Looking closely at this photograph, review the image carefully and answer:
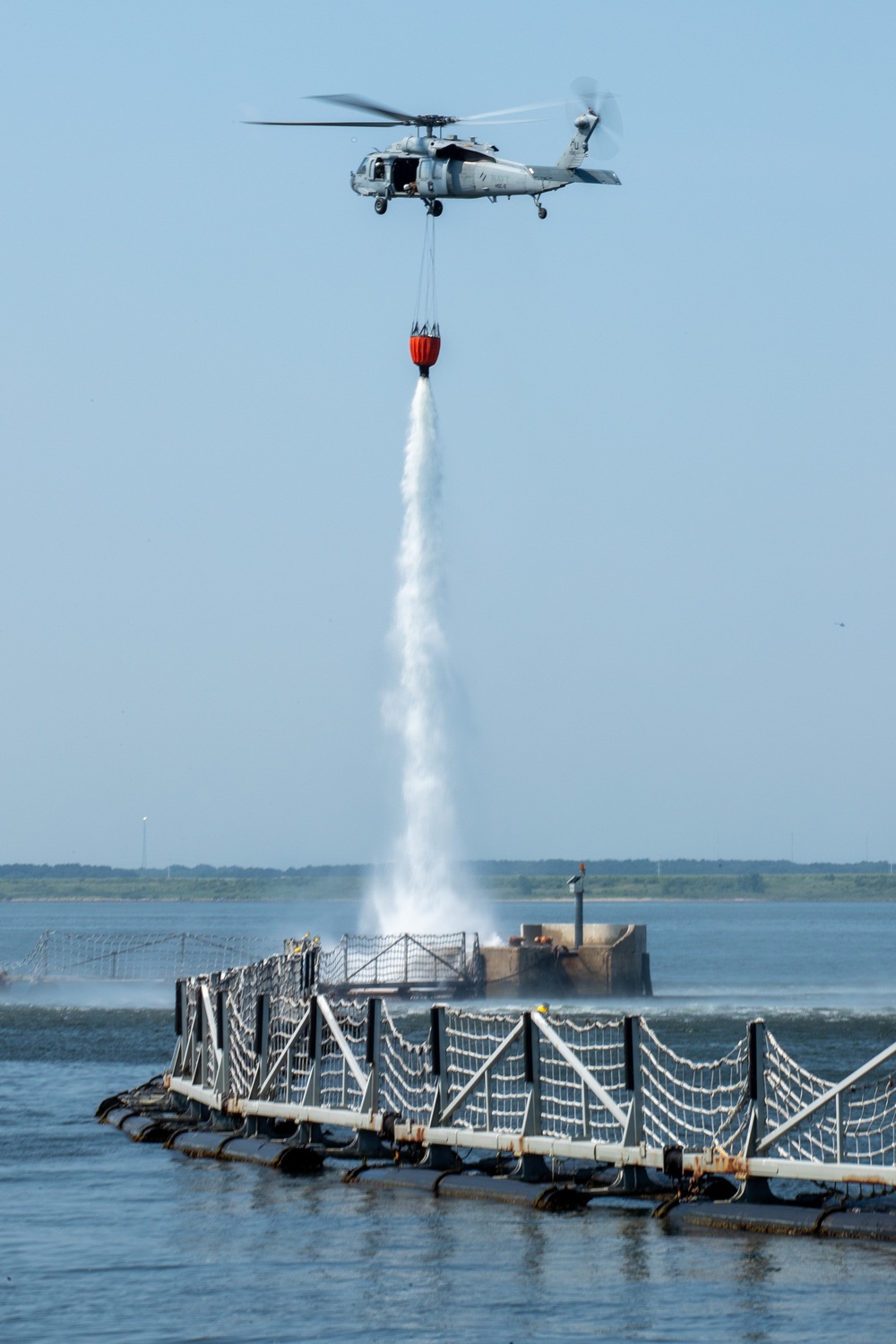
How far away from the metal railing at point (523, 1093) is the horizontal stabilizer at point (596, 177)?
80.6ft

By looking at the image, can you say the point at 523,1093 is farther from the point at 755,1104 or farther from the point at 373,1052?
the point at 755,1104

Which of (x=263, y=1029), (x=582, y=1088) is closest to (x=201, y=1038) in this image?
(x=263, y=1029)

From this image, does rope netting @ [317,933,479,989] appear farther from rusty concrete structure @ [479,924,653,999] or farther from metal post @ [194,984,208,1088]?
metal post @ [194,984,208,1088]

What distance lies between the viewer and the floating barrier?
22.8m

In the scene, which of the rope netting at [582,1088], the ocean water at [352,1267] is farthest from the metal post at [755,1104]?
the rope netting at [582,1088]

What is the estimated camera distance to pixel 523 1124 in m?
25.7

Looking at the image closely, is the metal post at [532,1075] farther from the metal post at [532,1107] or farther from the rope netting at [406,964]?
the rope netting at [406,964]

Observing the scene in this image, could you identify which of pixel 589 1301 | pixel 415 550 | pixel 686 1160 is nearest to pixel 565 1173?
pixel 686 1160

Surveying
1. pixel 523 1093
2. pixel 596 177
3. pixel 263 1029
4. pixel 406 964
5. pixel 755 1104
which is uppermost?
pixel 596 177

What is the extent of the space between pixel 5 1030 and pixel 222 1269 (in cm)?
4120

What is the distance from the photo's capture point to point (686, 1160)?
A: 2356cm

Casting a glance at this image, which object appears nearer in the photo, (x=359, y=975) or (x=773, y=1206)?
(x=773, y=1206)

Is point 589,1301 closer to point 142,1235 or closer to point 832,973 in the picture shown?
point 142,1235

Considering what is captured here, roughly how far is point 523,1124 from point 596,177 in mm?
33697
